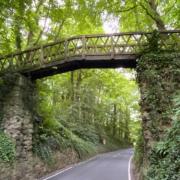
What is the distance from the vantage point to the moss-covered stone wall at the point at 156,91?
445 inches

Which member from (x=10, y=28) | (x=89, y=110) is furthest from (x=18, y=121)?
(x=89, y=110)

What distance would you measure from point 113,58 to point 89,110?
18.8m

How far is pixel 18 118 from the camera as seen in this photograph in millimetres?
13695

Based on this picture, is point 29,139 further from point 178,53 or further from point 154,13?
point 154,13

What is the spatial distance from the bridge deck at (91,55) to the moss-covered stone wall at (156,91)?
839mm

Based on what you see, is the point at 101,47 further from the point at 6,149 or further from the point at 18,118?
the point at 6,149

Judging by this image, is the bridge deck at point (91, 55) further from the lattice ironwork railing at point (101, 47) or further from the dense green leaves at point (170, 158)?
the dense green leaves at point (170, 158)

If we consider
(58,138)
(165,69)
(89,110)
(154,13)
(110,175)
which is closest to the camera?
(165,69)

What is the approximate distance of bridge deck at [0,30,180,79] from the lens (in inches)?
535

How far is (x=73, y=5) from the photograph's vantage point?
19375 millimetres

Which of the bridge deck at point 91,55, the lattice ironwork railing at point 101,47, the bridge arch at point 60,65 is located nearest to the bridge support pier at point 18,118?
the bridge arch at point 60,65

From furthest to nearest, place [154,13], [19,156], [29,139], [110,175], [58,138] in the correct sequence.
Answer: [58,138] → [154,13] → [110,175] → [29,139] → [19,156]

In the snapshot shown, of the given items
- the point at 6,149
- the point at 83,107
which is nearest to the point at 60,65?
the point at 6,149

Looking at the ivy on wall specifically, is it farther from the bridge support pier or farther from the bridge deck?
the bridge deck
